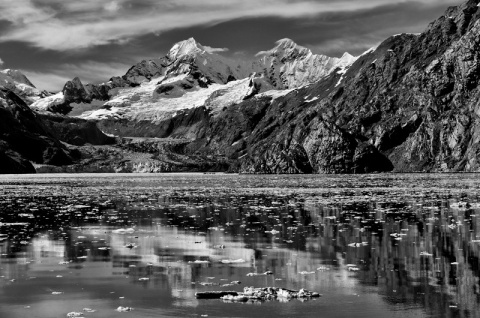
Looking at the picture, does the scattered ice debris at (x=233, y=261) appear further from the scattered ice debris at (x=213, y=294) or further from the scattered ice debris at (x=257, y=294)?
the scattered ice debris at (x=213, y=294)

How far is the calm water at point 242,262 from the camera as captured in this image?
2748 centimetres

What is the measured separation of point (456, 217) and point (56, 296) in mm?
41736

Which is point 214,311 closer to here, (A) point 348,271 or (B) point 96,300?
(B) point 96,300

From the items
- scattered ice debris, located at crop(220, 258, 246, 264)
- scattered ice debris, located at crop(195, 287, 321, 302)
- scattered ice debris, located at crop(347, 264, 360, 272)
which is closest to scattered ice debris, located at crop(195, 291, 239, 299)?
scattered ice debris, located at crop(195, 287, 321, 302)

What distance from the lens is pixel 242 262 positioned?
38219 mm

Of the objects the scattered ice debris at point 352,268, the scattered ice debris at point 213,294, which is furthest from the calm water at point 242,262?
the scattered ice debris at point 213,294

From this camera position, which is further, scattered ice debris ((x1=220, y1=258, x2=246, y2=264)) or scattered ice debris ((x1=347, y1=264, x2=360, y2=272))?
scattered ice debris ((x1=220, y1=258, x2=246, y2=264))

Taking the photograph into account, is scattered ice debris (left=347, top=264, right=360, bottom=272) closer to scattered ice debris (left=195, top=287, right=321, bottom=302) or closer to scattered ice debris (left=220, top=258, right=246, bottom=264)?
scattered ice debris (left=195, top=287, right=321, bottom=302)

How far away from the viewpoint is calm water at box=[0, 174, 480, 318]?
27484 millimetres

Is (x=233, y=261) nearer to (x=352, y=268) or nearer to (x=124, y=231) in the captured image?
(x=352, y=268)

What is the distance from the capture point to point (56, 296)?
2980 cm

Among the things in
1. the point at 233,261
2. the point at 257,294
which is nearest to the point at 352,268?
the point at 233,261

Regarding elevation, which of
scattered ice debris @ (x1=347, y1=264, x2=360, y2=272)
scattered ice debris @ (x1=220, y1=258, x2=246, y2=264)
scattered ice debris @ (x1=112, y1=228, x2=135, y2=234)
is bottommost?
scattered ice debris @ (x1=347, y1=264, x2=360, y2=272)

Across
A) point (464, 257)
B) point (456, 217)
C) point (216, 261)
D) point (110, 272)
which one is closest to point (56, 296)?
point (110, 272)
